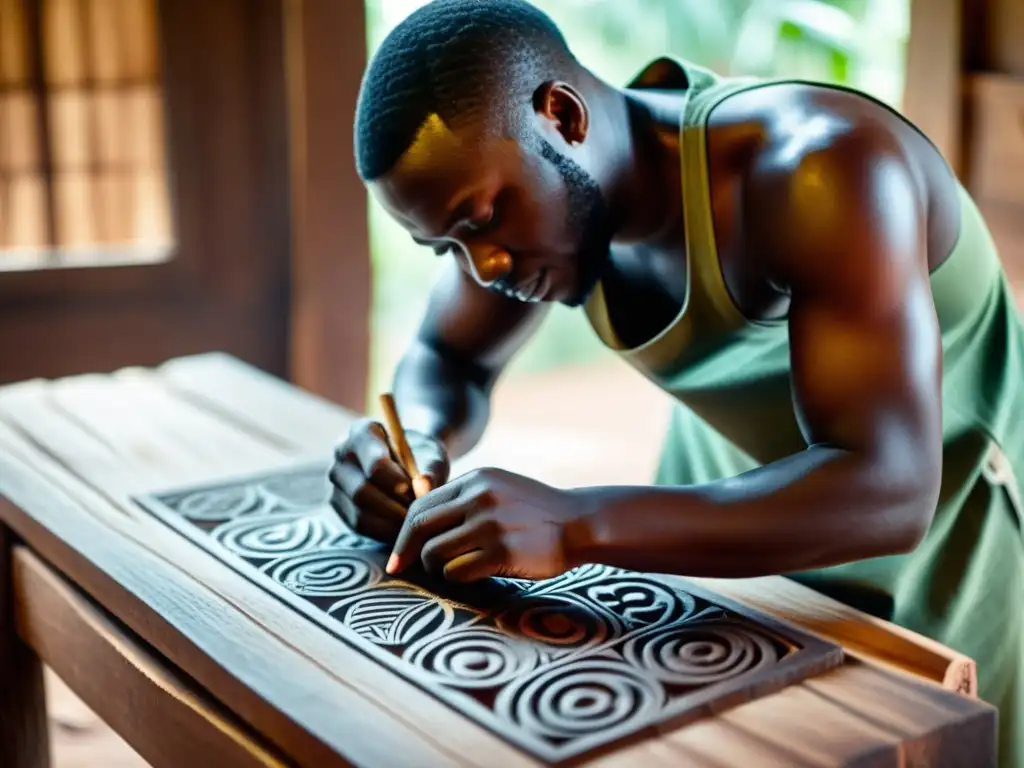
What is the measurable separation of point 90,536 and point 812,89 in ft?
2.91

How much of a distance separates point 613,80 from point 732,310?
12.6ft

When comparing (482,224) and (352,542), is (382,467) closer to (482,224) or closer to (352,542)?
(352,542)

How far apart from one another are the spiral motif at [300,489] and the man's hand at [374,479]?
0.29 feet

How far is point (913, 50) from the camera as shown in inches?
96.3

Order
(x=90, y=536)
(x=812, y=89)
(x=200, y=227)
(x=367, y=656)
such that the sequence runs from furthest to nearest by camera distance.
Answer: (x=200, y=227) < (x=90, y=536) < (x=812, y=89) < (x=367, y=656)

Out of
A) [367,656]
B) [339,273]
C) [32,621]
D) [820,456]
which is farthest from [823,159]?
[339,273]

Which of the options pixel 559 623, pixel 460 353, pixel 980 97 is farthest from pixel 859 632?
pixel 980 97

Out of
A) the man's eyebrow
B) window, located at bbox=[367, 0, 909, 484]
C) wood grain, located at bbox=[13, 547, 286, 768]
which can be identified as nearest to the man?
the man's eyebrow

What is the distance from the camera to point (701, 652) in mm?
1155

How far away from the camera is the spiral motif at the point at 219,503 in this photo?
1558mm

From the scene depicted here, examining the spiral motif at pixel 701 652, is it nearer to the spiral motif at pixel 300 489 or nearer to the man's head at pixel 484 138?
the man's head at pixel 484 138

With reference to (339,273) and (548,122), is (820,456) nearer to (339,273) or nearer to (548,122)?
(548,122)

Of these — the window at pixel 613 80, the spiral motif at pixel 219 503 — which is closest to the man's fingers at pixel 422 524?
the spiral motif at pixel 219 503

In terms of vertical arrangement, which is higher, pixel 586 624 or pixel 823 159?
pixel 823 159
